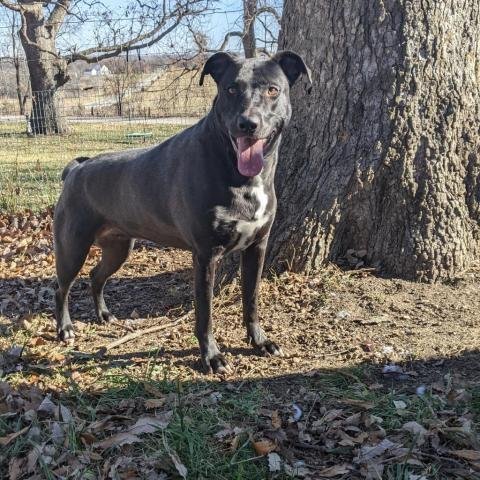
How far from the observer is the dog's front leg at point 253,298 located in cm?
388

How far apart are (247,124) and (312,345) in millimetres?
1577

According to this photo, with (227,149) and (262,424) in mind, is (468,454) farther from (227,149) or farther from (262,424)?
(227,149)

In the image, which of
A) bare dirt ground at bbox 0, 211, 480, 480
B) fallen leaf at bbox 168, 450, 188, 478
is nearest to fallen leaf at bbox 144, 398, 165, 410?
bare dirt ground at bbox 0, 211, 480, 480

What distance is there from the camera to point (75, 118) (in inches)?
536

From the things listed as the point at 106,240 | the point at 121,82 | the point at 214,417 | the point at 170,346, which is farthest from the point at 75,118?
the point at 214,417

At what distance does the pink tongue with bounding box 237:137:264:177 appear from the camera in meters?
3.28

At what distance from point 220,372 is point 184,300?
3.84 feet

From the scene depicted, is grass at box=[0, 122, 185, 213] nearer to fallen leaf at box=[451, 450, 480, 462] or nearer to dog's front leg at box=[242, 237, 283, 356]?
dog's front leg at box=[242, 237, 283, 356]

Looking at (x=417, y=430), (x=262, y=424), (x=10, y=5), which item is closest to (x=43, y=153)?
(x=10, y=5)

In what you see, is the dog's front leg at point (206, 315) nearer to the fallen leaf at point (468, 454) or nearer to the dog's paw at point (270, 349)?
the dog's paw at point (270, 349)

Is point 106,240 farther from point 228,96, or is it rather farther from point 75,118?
point 75,118

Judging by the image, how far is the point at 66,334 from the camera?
14.3 ft

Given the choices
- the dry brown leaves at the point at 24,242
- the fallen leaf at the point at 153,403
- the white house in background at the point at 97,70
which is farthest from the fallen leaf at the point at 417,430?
the white house in background at the point at 97,70

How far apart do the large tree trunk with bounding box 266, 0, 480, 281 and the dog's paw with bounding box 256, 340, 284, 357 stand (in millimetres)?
882
